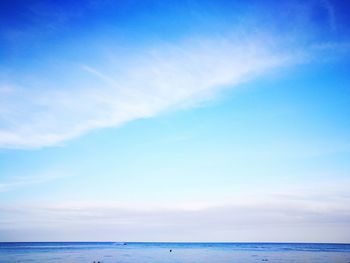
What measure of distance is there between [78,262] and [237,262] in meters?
27.4

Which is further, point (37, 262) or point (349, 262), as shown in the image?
point (37, 262)

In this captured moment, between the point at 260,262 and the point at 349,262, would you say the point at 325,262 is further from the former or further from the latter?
the point at 260,262

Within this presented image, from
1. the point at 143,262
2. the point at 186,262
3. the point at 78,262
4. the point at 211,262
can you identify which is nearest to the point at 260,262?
the point at 211,262

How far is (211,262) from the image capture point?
182ft

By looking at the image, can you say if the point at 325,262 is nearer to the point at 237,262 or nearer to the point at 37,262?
the point at 237,262

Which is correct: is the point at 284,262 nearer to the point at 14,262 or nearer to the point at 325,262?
the point at 325,262

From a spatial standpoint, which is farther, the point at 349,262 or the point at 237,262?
the point at 237,262

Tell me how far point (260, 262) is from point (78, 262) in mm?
31418

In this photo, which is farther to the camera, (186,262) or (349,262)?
(186,262)

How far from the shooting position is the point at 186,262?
2191 inches

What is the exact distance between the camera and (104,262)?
2180 inches

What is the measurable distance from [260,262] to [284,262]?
3989mm

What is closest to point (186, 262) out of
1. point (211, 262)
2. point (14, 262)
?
point (211, 262)

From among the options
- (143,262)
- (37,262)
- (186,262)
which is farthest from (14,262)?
(186,262)
